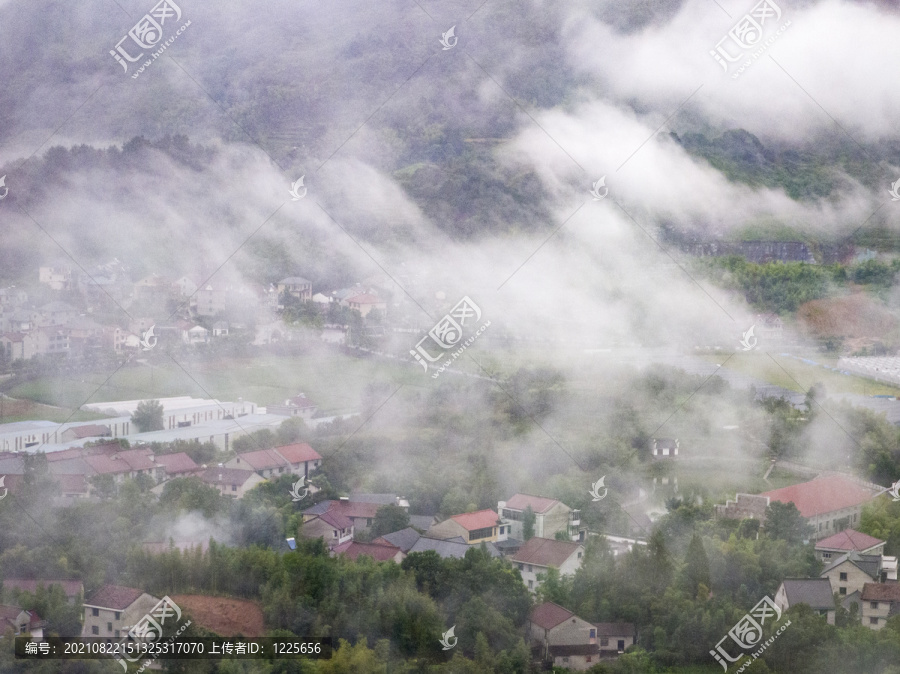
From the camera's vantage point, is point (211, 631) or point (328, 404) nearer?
point (211, 631)

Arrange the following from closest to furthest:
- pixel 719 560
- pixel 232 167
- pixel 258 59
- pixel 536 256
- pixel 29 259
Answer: pixel 719 560, pixel 29 259, pixel 536 256, pixel 232 167, pixel 258 59

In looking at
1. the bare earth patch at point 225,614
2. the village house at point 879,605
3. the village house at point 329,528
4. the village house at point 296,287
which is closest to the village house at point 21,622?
the bare earth patch at point 225,614

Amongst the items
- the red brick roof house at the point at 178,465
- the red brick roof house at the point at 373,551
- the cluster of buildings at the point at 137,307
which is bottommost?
the red brick roof house at the point at 373,551

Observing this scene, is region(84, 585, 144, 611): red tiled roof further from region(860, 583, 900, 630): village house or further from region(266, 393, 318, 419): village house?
region(860, 583, 900, 630): village house

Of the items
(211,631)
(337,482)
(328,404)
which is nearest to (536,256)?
(328,404)

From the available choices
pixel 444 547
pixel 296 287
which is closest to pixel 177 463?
pixel 444 547

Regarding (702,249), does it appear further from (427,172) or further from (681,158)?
(427,172)

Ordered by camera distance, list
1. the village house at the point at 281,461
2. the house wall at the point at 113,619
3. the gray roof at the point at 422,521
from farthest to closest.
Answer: the village house at the point at 281,461
the gray roof at the point at 422,521
the house wall at the point at 113,619

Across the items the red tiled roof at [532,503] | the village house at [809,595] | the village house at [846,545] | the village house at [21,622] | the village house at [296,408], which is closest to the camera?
the village house at [21,622]

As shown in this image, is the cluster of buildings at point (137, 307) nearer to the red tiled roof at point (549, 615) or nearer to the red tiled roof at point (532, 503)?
the red tiled roof at point (532, 503)
